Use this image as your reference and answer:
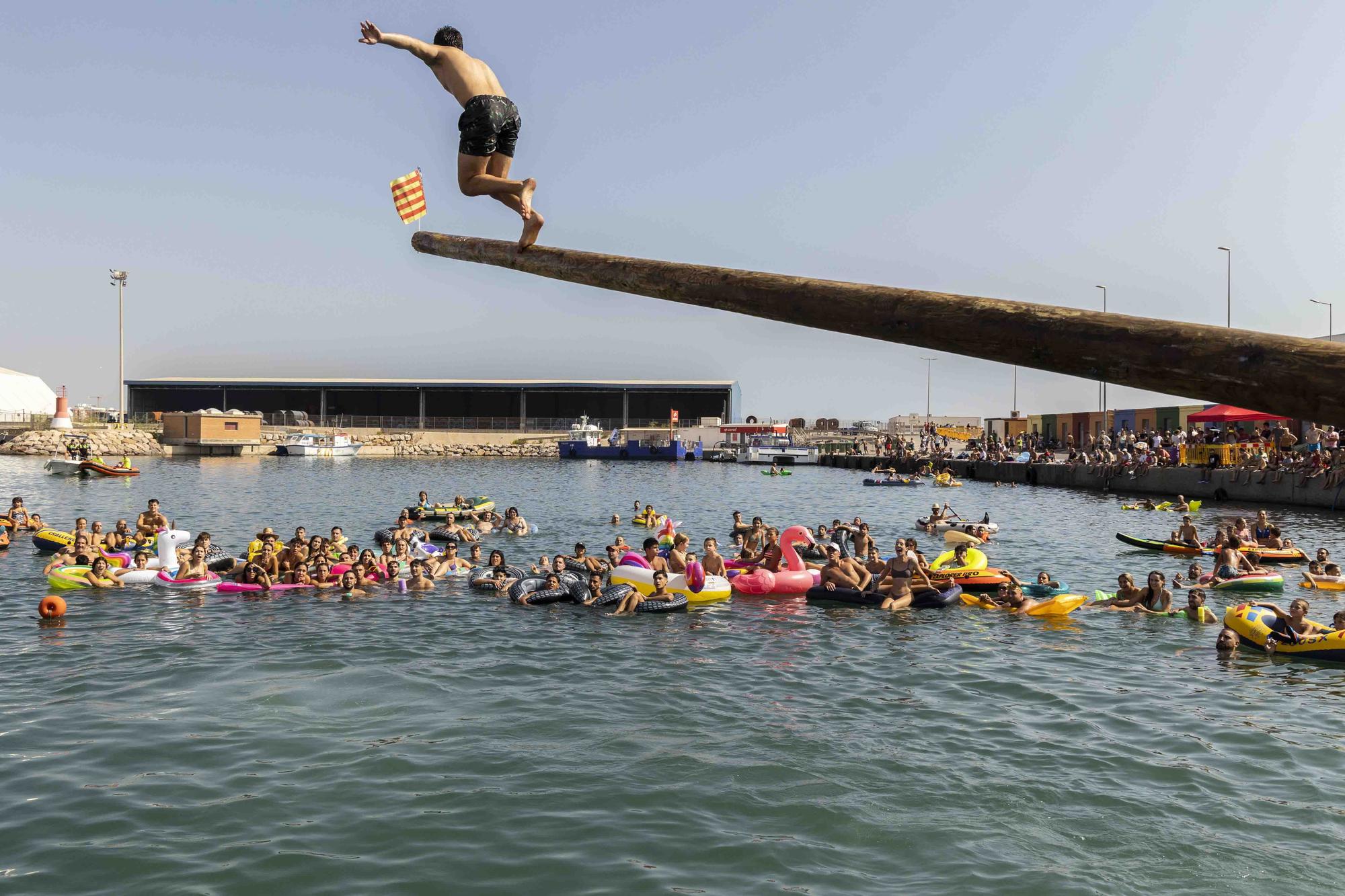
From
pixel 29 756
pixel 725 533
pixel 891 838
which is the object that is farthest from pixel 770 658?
pixel 725 533

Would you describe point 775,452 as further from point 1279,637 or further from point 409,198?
point 409,198

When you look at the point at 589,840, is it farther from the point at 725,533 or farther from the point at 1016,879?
the point at 725,533

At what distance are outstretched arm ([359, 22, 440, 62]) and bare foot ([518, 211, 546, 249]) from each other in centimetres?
99

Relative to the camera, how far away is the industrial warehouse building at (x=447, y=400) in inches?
4838

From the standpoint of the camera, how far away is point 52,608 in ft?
61.8

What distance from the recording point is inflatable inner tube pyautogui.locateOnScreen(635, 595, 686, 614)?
Answer: 20.8 m

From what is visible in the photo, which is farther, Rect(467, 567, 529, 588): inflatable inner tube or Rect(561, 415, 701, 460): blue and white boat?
Rect(561, 415, 701, 460): blue and white boat

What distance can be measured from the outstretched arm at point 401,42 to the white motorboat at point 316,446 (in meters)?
103

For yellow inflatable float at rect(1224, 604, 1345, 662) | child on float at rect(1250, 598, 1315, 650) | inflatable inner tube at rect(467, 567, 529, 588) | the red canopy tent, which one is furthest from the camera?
the red canopy tent

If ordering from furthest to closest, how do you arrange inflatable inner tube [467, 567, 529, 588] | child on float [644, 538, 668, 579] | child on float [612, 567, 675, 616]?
inflatable inner tube [467, 567, 529, 588], child on float [644, 538, 668, 579], child on float [612, 567, 675, 616]

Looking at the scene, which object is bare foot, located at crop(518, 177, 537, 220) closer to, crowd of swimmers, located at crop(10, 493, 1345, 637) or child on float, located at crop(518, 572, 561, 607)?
crowd of swimmers, located at crop(10, 493, 1345, 637)

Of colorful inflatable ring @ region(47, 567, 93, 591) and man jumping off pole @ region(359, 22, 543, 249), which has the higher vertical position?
man jumping off pole @ region(359, 22, 543, 249)

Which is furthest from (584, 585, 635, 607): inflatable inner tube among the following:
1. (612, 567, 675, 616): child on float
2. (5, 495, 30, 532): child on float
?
(5, 495, 30, 532): child on float

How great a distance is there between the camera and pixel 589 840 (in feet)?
31.1
